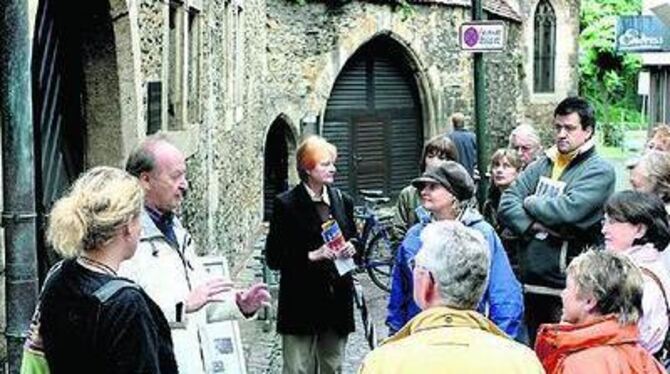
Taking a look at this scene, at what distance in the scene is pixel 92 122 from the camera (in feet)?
22.8

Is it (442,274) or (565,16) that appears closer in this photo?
(442,274)

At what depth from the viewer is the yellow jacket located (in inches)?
120

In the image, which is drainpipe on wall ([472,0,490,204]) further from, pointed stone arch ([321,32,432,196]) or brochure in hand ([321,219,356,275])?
pointed stone arch ([321,32,432,196])

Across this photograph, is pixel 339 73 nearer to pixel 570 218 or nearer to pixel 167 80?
pixel 167 80

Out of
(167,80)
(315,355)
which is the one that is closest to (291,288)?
(315,355)

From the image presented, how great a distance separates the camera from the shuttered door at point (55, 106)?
6062 millimetres

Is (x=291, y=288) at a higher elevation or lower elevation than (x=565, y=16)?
lower

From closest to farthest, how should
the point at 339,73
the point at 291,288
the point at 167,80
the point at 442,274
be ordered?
the point at 442,274
the point at 291,288
the point at 167,80
the point at 339,73

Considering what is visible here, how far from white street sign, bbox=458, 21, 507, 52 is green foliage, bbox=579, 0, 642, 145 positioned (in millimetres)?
36969

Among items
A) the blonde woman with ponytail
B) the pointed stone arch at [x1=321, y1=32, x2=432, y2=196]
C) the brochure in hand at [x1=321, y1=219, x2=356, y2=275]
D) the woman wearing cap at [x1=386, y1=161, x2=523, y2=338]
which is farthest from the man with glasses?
the pointed stone arch at [x1=321, y1=32, x2=432, y2=196]

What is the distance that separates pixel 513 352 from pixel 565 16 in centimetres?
3447

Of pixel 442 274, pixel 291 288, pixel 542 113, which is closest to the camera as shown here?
pixel 442 274

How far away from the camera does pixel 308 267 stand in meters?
6.77

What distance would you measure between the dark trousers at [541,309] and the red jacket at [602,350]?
211 cm
